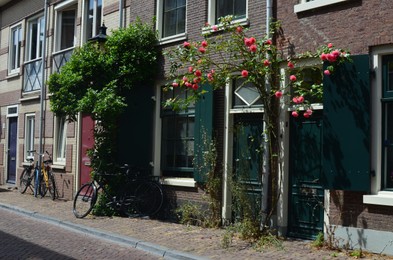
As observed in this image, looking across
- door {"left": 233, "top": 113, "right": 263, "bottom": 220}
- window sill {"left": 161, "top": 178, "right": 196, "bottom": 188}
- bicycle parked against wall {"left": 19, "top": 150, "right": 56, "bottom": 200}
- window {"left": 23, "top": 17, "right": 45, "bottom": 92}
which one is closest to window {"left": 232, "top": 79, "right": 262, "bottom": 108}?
door {"left": 233, "top": 113, "right": 263, "bottom": 220}

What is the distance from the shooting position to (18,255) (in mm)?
7652

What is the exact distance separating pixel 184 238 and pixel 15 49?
13136 mm

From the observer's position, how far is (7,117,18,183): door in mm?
18188

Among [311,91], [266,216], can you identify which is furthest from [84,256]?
[311,91]

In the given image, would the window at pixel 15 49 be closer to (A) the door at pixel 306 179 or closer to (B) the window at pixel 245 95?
(B) the window at pixel 245 95

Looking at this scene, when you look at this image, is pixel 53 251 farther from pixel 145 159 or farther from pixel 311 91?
pixel 311 91

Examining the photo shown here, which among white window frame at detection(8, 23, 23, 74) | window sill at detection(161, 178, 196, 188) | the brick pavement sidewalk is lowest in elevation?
the brick pavement sidewalk

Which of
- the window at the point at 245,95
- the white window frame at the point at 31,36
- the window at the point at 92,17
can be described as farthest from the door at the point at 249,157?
the white window frame at the point at 31,36

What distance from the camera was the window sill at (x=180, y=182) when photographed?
1031cm

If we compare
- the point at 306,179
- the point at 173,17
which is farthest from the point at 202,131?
the point at 173,17

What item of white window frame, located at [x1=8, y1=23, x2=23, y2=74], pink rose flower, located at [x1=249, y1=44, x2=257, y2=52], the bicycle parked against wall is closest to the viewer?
pink rose flower, located at [x1=249, y1=44, x2=257, y2=52]

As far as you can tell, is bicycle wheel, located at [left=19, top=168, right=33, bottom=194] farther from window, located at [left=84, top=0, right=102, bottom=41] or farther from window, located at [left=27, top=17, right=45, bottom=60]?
window, located at [left=84, top=0, right=102, bottom=41]

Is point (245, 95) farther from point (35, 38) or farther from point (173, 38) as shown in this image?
point (35, 38)

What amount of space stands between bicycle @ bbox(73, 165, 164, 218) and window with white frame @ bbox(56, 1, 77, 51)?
6.37 meters
